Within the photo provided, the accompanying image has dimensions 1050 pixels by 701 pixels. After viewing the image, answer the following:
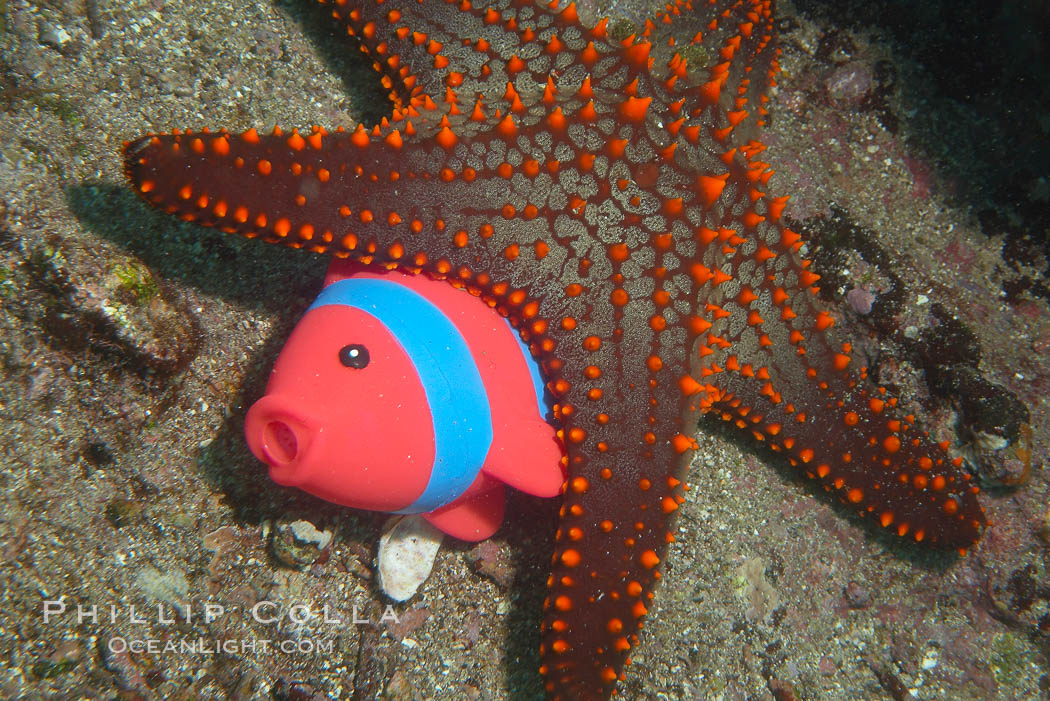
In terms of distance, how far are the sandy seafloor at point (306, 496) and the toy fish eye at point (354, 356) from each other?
1.37 metres

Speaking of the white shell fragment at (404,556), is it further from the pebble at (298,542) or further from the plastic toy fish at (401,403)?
the plastic toy fish at (401,403)

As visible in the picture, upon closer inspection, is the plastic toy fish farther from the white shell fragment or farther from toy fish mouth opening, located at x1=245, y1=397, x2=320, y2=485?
the white shell fragment

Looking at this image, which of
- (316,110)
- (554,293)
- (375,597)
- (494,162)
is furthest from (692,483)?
(316,110)

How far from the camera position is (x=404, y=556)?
366cm

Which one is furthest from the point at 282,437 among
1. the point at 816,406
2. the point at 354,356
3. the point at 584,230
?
the point at 816,406

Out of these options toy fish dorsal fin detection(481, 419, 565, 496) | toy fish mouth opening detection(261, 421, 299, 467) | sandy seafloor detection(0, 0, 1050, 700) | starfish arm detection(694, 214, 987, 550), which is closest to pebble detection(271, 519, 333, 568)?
sandy seafloor detection(0, 0, 1050, 700)

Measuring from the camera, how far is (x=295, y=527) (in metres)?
3.57

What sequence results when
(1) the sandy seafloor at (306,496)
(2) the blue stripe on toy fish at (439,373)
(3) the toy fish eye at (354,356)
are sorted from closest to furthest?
(3) the toy fish eye at (354,356) < (2) the blue stripe on toy fish at (439,373) < (1) the sandy seafloor at (306,496)

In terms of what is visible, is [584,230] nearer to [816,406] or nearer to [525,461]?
[525,461]

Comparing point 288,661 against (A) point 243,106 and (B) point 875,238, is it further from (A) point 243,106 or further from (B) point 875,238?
(B) point 875,238

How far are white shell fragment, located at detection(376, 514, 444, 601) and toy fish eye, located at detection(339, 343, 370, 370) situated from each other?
1.43 meters

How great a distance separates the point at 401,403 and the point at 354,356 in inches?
11.2

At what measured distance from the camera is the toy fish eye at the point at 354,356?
256cm

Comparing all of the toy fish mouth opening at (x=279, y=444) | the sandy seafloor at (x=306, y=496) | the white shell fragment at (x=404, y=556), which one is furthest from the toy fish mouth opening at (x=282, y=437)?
the white shell fragment at (x=404, y=556)
